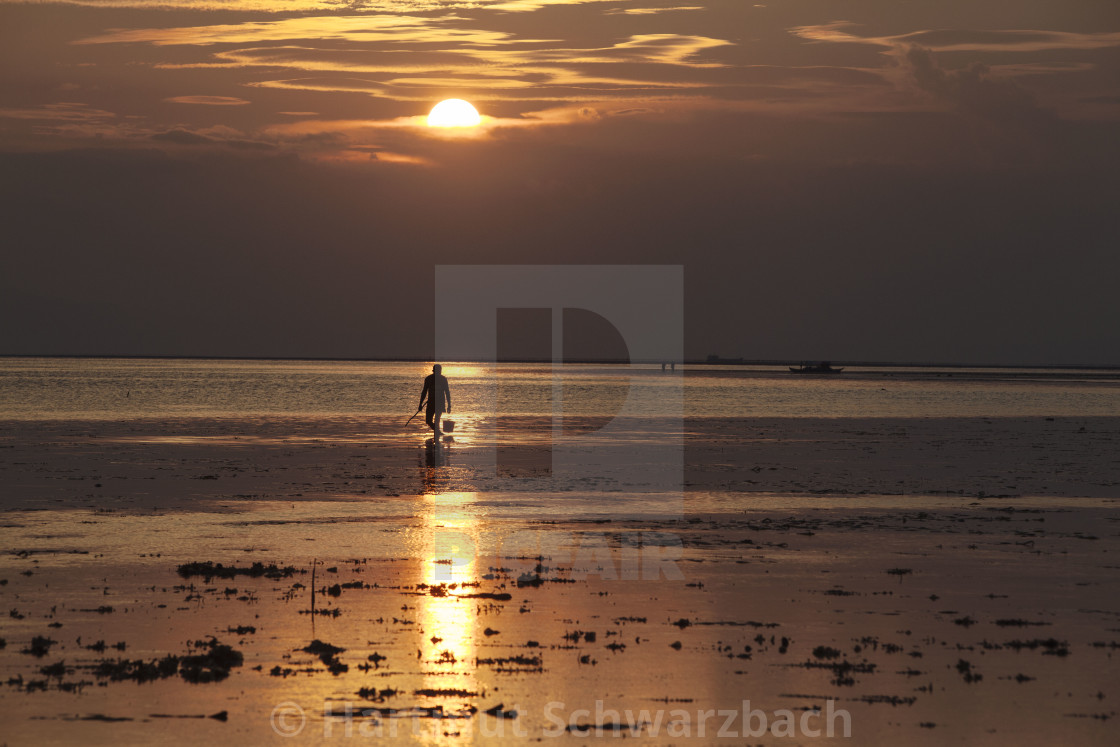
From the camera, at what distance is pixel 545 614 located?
48.1 ft

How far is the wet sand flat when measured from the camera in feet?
34.7

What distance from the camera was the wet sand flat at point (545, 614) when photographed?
1057 cm

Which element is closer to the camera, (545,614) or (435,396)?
(545,614)

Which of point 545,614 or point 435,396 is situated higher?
point 435,396

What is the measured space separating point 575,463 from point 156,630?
2388 centimetres

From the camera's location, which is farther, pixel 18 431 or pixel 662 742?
pixel 18 431

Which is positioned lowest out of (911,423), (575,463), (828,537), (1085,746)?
(1085,746)

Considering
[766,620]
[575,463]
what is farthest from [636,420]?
[766,620]

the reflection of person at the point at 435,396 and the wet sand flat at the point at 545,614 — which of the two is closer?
the wet sand flat at the point at 545,614

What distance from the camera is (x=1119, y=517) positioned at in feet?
82.1

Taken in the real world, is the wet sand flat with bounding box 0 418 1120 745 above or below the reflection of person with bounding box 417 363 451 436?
below

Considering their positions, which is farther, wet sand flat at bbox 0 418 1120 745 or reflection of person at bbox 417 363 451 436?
reflection of person at bbox 417 363 451 436

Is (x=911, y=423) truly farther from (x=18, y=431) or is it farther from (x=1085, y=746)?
(x=1085, y=746)

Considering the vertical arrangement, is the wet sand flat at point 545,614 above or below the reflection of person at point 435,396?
below
